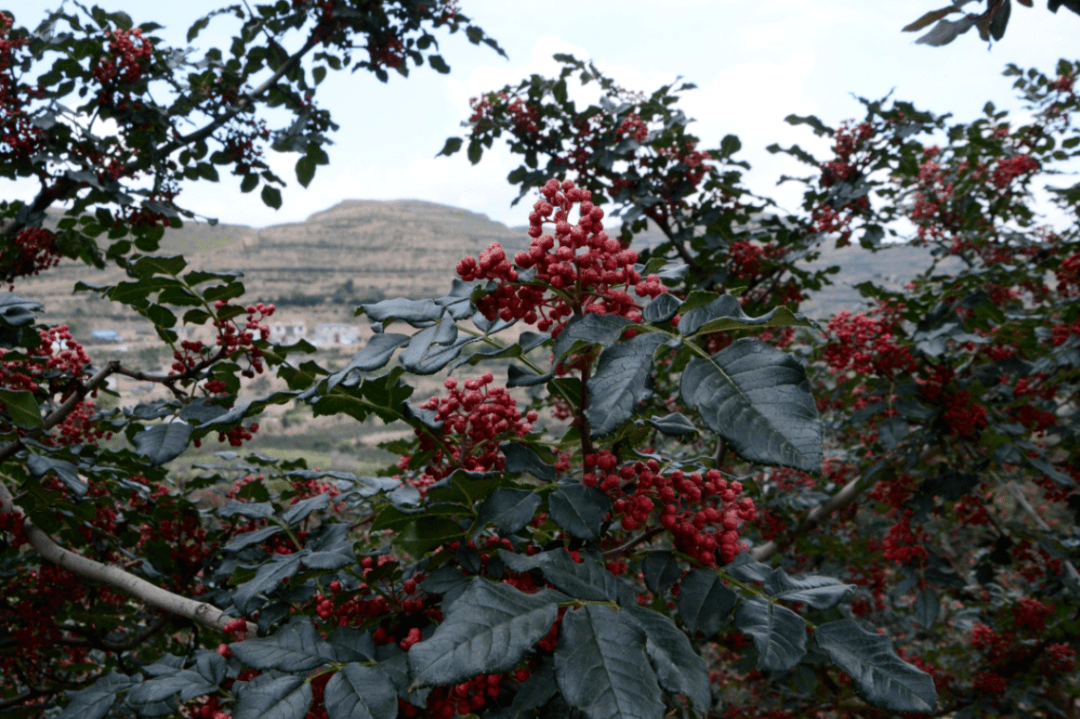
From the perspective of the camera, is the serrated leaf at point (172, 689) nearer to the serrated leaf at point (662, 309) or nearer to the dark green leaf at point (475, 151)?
the serrated leaf at point (662, 309)

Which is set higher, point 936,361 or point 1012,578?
point 936,361

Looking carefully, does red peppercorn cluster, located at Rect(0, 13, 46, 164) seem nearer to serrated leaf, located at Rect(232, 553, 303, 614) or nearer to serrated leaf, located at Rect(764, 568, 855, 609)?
serrated leaf, located at Rect(232, 553, 303, 614)

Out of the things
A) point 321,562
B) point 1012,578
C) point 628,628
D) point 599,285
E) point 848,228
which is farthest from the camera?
point 1012,578

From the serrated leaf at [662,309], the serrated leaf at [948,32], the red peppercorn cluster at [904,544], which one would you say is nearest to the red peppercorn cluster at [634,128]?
the red peppercorn cluster at [904,544]

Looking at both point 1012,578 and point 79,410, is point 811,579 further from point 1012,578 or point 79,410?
point 1012,578

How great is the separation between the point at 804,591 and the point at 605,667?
53 centimetres

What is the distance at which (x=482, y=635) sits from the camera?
2.53 feet

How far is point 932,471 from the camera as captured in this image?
9.09 feet

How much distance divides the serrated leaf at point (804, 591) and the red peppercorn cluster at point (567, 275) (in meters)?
0.56

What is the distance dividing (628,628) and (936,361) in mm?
2406

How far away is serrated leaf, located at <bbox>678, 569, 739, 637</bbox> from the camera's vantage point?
1011 mm

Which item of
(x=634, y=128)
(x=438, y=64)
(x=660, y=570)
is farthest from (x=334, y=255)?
(x=660, y=570)

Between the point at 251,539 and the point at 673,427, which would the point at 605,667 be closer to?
the point at 673,427

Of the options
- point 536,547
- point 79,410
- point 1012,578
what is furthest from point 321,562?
point 1012,578
